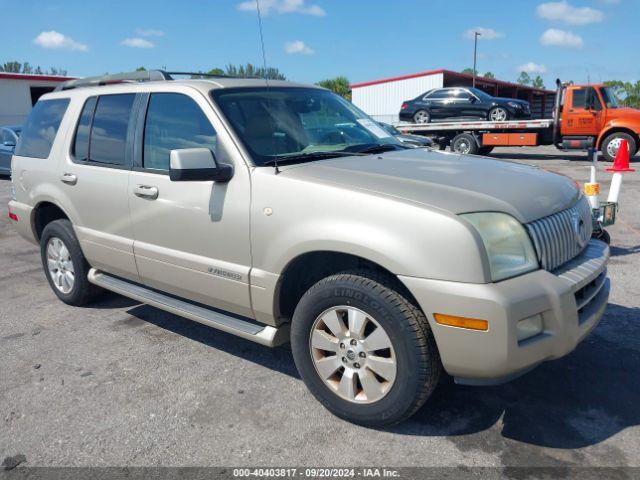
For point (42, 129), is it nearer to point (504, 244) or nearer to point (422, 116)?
point (504, 244)

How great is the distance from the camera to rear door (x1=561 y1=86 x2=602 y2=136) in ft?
55.5

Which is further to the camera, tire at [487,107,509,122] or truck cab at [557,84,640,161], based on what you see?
tire at [487,107,509,122]

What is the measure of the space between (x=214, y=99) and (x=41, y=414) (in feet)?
7.13

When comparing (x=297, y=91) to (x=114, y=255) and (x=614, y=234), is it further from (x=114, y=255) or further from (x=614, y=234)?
(x=614, y=234)

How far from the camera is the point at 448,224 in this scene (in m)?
2.64

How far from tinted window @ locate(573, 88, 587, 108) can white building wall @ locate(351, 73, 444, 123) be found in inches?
718

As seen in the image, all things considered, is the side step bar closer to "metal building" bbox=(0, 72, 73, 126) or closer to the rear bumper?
the rear bumper

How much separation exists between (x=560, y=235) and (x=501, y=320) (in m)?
0.79

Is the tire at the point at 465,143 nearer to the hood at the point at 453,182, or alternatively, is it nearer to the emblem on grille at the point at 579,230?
the hood at the point at 453,182

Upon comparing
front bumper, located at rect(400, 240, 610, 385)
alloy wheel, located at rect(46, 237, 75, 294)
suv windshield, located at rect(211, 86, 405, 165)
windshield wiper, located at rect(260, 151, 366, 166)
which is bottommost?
alloy wheel, located at rect(46, 237, 75, 294)

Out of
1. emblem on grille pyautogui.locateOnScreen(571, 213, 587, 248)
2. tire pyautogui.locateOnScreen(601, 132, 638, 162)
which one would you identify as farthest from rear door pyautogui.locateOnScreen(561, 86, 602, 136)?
emblem on grille pyautogui.locateOnScreen(571, 213, 587, 248)

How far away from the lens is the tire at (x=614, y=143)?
652 inches

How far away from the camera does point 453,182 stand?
121 inches

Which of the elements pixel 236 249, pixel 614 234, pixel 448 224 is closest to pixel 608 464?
pixel 448 224
